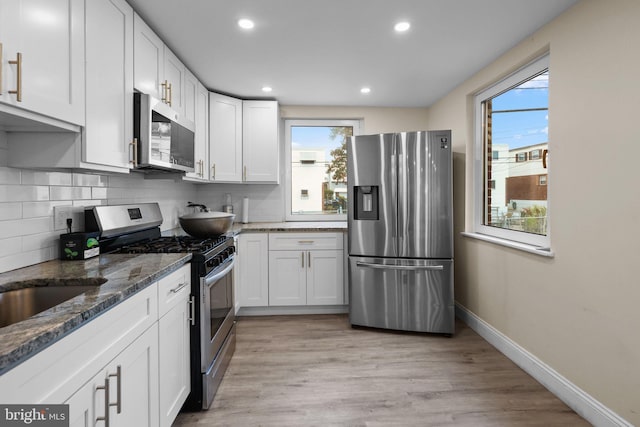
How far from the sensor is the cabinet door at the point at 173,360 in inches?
59.1

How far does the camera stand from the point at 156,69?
2.20 metres

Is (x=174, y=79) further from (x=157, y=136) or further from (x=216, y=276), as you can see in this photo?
(x=216, y=276)

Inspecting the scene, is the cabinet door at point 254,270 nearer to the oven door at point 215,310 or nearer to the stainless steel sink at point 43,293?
the oven door at point 215,310

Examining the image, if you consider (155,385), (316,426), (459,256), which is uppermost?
(459,256)

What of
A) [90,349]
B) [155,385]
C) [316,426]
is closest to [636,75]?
[316,426]

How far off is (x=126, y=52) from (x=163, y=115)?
384mm

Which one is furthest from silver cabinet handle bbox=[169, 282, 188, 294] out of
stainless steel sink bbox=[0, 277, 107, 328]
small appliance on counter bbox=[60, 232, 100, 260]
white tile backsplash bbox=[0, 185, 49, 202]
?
white tile backsplash bbox=[0, 185, 49, 202]

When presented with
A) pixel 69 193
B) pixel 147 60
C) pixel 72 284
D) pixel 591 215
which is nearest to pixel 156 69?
pixel 147 60

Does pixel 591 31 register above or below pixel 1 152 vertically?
above

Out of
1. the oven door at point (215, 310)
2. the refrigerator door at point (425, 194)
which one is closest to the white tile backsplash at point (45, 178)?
the oven door at point (215, 310)

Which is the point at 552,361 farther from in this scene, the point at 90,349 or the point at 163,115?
the point at 163,115

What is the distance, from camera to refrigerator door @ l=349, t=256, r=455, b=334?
2.90 metres

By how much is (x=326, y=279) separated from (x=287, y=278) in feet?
1.32

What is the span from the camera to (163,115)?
2082 millimetres
